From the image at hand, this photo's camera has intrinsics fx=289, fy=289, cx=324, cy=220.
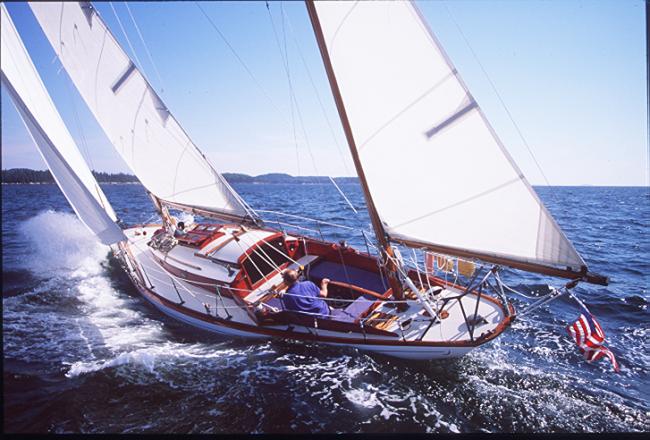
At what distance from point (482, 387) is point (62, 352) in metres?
8.55

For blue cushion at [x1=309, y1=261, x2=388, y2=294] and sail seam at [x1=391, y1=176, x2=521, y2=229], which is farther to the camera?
blue cushion at [x1=309, y1=261, x2=388, y2=294]

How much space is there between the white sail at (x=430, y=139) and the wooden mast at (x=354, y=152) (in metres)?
0.10

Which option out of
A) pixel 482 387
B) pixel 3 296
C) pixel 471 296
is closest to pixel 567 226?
pixel 471 296

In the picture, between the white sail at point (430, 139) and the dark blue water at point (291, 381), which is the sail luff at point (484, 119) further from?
the dark blue water at point (291, 381)

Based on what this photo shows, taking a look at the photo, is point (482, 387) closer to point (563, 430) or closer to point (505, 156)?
point (563, 430)

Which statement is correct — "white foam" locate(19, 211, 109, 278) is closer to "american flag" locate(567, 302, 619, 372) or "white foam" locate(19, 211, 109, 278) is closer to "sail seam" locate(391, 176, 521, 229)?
"sail seam" locate(391, 176, 521, 229)

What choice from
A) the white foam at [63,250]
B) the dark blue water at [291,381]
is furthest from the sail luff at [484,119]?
the white foam at [63,250]

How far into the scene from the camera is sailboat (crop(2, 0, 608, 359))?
419 cm

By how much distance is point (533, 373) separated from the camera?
5535 mm

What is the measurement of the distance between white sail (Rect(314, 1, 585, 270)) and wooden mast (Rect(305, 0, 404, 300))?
0.10 meters

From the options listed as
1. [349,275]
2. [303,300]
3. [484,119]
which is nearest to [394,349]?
[303,300]

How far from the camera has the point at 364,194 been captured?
5660 mm

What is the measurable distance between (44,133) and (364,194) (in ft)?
20.6

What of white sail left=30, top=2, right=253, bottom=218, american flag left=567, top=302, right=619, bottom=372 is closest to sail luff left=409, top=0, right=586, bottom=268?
american flag left=567, top=302, right=619, bottom=372
